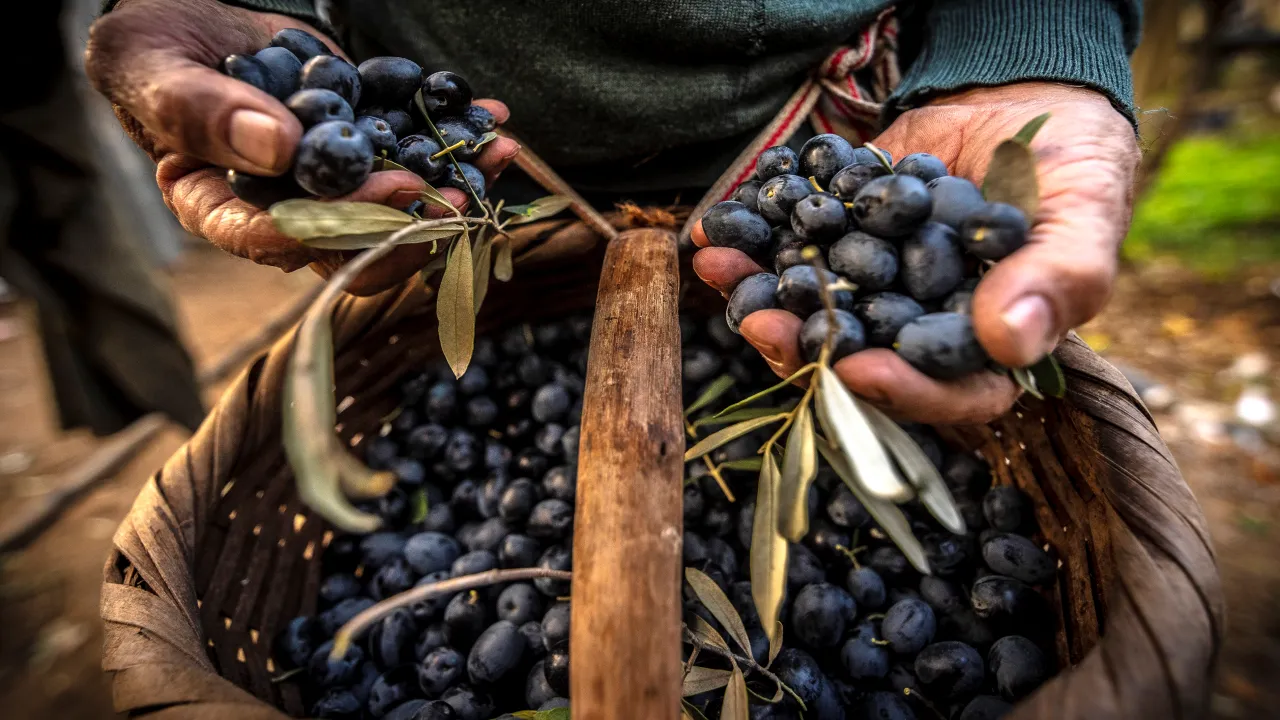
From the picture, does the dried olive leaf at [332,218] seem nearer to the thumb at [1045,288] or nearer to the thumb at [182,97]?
the thumb at [182,97]

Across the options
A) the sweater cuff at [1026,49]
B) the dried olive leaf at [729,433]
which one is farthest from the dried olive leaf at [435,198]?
the sweater cuff at [1026,49]

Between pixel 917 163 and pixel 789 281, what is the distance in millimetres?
198

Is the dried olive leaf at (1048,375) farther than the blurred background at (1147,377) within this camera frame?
No

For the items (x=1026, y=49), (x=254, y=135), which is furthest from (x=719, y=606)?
(x=1026, y=49)

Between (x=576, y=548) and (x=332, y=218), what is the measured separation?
0.37 metres

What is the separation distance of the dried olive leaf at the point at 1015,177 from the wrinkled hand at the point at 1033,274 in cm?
3

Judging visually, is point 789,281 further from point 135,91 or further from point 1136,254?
point 1136,254

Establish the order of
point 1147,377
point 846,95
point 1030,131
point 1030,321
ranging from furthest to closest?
point 1147,377
point 846,95
point 1030,131
point 1030,321

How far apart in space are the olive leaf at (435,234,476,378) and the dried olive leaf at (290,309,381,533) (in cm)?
31

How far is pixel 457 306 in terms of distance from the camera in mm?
780

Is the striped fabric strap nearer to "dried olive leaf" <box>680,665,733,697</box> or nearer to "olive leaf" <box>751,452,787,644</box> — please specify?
"olive leaf" <box>751,452,787,644</box>

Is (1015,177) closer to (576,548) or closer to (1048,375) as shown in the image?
(1048,375)

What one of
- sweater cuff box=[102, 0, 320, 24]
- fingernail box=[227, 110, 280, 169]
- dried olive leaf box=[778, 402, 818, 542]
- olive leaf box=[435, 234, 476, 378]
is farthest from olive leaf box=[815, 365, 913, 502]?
sweater cuff box=[102, 0, 320, 24]

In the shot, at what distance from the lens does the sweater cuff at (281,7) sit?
0.91 m
